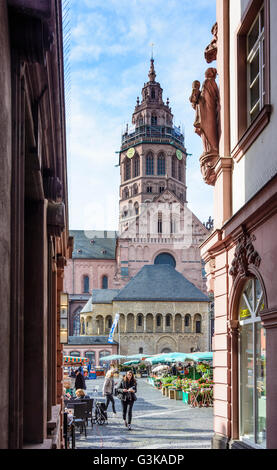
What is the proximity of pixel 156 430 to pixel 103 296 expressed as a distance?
2244 inches

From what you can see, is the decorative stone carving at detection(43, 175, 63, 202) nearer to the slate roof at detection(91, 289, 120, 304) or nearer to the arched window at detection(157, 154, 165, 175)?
the slate roof at detection(91, 289, 120, 304)

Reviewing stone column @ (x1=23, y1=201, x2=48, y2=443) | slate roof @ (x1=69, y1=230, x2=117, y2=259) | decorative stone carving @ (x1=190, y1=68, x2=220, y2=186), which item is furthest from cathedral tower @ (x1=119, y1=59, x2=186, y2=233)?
stone column @ (x1=23, y1=201, x2=48, y2=443)

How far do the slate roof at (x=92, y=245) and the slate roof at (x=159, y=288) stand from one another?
21818 mm

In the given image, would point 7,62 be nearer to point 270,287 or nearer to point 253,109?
point 270,287

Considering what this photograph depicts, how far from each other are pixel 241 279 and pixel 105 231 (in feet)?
315

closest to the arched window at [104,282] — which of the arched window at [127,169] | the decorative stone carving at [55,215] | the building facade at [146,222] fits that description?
the building facade at [146,222]

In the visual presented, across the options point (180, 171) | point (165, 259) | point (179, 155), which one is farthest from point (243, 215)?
point (179, 155)

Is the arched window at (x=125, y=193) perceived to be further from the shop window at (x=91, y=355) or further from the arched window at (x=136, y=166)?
the shop window at (x=91, y=355)

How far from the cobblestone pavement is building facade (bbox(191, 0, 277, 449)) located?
2.84 m

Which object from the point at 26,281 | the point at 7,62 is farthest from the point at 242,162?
the point at 7,62

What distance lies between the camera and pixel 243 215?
9.44 m

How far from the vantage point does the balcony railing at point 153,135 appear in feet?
311

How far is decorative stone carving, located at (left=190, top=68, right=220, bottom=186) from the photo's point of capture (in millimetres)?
12352

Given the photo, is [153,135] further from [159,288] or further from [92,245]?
[159,288]
